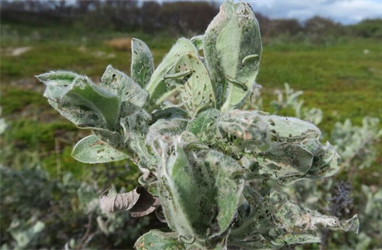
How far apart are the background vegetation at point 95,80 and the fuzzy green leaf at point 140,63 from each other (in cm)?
112

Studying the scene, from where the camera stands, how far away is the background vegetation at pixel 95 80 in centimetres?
222

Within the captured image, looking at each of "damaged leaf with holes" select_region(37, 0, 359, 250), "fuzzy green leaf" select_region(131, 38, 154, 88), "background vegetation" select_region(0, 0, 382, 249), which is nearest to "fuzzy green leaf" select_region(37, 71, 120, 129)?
"damaged leaf with holes" select_region(37, 0, 359, 250)

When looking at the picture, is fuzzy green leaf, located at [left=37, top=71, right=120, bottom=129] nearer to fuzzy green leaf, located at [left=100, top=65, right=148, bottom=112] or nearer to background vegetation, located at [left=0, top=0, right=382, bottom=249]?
fuzzy green leaf, located at [left=100, top=65, right=148, bottom=112]

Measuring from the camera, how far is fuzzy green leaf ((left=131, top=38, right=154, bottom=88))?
58cm

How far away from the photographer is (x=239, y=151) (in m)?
0.47

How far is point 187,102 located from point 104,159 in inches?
6.1

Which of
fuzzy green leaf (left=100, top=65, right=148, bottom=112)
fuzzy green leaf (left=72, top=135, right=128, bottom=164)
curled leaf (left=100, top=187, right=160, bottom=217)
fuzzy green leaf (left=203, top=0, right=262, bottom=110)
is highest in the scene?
fuzzy green leaf (left=203, top=0, right=262, bottom=110)

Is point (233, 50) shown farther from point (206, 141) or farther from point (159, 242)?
point (159, 242)

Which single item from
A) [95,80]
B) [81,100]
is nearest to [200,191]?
[81,100]

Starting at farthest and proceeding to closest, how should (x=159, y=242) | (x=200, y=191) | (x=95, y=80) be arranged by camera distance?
(x=95, y=80)
(x=159, y=242)
(x=200, y=191)

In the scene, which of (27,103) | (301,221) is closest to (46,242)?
(301,221)

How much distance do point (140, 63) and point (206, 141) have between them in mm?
189

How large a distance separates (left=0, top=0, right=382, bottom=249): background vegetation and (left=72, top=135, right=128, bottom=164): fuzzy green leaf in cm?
104

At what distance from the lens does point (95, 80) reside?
32.1ft
